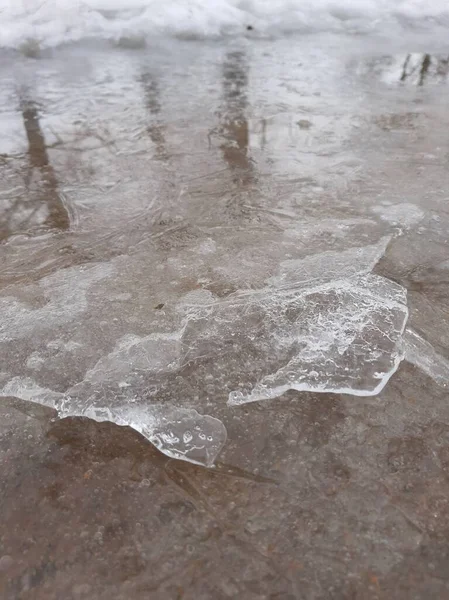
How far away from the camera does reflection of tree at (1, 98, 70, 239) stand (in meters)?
2.37

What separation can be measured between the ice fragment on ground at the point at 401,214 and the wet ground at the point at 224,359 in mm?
12

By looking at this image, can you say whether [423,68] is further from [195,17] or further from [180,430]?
[180,430]

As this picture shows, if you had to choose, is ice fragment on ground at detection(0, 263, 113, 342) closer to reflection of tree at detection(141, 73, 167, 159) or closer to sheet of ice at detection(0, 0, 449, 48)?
reflection of tree at detection(141, 73, 167, 159)

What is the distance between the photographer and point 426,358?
1555 mm

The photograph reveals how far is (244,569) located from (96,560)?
0.33 metres

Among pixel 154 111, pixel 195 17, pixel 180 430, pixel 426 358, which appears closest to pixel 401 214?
pixel 426 358

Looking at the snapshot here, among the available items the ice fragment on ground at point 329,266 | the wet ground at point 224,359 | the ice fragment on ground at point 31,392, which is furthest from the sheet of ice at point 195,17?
the ice fragment on ground at point 31,392

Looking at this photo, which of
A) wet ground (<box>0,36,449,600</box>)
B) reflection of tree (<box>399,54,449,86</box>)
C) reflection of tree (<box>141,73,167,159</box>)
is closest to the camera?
wet ground (<box>0,36,449,600</box>)

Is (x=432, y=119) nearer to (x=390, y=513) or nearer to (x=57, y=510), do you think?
(x=390, y=513)

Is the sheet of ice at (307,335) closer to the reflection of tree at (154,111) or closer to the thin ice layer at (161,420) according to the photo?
the thin ice layer at (161,420)

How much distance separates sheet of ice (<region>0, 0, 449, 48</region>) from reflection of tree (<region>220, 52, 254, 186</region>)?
1.47 m

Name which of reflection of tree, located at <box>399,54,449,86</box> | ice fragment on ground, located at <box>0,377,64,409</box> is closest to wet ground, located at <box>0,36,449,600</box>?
ice fragment on ground, located at <box>0,377,64,409</box>

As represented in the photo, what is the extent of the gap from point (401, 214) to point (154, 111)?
7.20 ft

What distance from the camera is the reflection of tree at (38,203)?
7.76 feet
